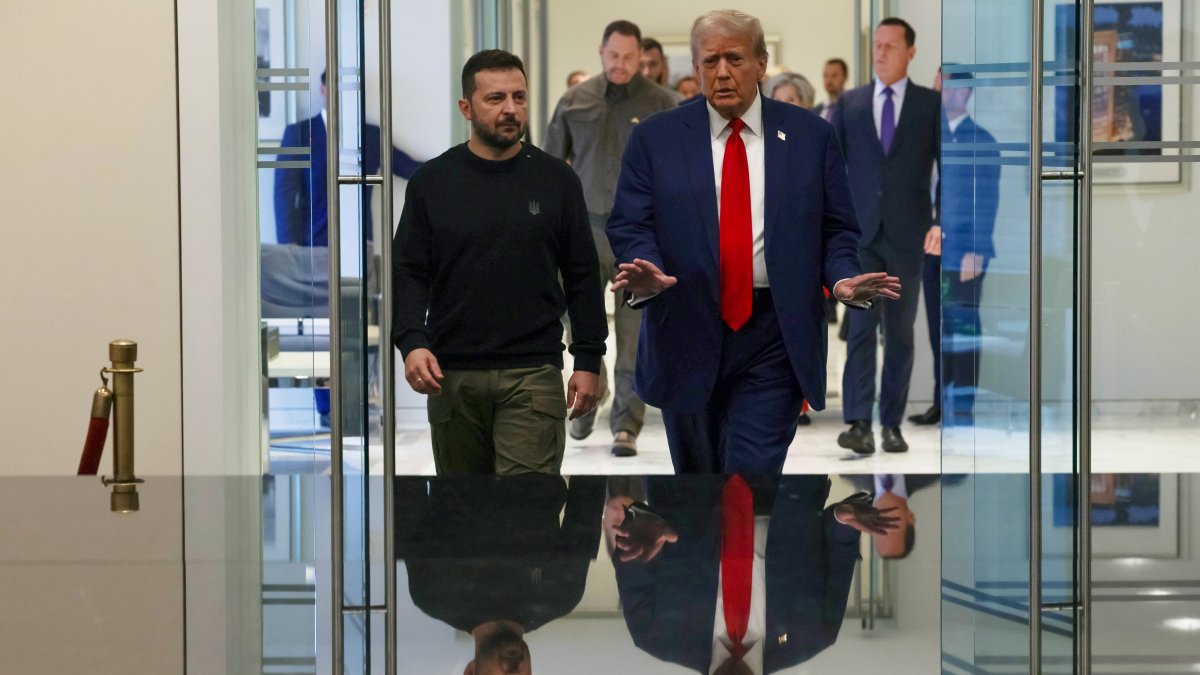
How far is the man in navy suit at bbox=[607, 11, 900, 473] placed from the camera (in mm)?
4258

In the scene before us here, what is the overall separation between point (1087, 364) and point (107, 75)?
451 centimetres

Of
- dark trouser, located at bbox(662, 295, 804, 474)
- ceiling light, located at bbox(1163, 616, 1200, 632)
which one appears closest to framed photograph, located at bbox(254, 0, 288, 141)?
dark trouser, located at bbox(662, 295, 804, 474)

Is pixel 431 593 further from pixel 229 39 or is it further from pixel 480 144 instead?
pixel 229 39

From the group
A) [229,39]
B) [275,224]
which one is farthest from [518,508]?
[229,39]

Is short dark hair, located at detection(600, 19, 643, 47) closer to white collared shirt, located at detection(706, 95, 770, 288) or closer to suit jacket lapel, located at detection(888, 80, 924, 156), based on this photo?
suit jacket lapel, located at detection(888, 80, 924, 156)

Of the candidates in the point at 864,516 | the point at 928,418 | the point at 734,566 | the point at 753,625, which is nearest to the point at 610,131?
the point at 928,418

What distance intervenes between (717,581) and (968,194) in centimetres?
88

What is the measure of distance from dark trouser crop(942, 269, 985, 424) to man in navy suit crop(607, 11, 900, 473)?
2.24 ft

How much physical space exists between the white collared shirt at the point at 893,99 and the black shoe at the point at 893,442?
135 centimetres

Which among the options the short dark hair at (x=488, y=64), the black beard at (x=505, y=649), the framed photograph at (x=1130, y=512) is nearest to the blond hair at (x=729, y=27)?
the short dark hair at (x=488, y=64)

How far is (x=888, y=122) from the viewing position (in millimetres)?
8102

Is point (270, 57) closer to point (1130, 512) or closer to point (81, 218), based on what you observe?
point (81, 218)

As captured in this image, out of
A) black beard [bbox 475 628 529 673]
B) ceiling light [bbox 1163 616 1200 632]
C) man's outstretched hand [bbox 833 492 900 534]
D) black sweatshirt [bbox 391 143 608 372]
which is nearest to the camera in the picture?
black beard [bbox 475 628 529 673]

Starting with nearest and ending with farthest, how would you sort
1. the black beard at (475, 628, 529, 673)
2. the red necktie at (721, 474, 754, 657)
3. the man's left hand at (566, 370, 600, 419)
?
1. the black beard at (475, 628, 529, 673)
2. the red necktie at (721, 474, 754, 657)
3. the man's left hand at (566, 370, 600, 419)
